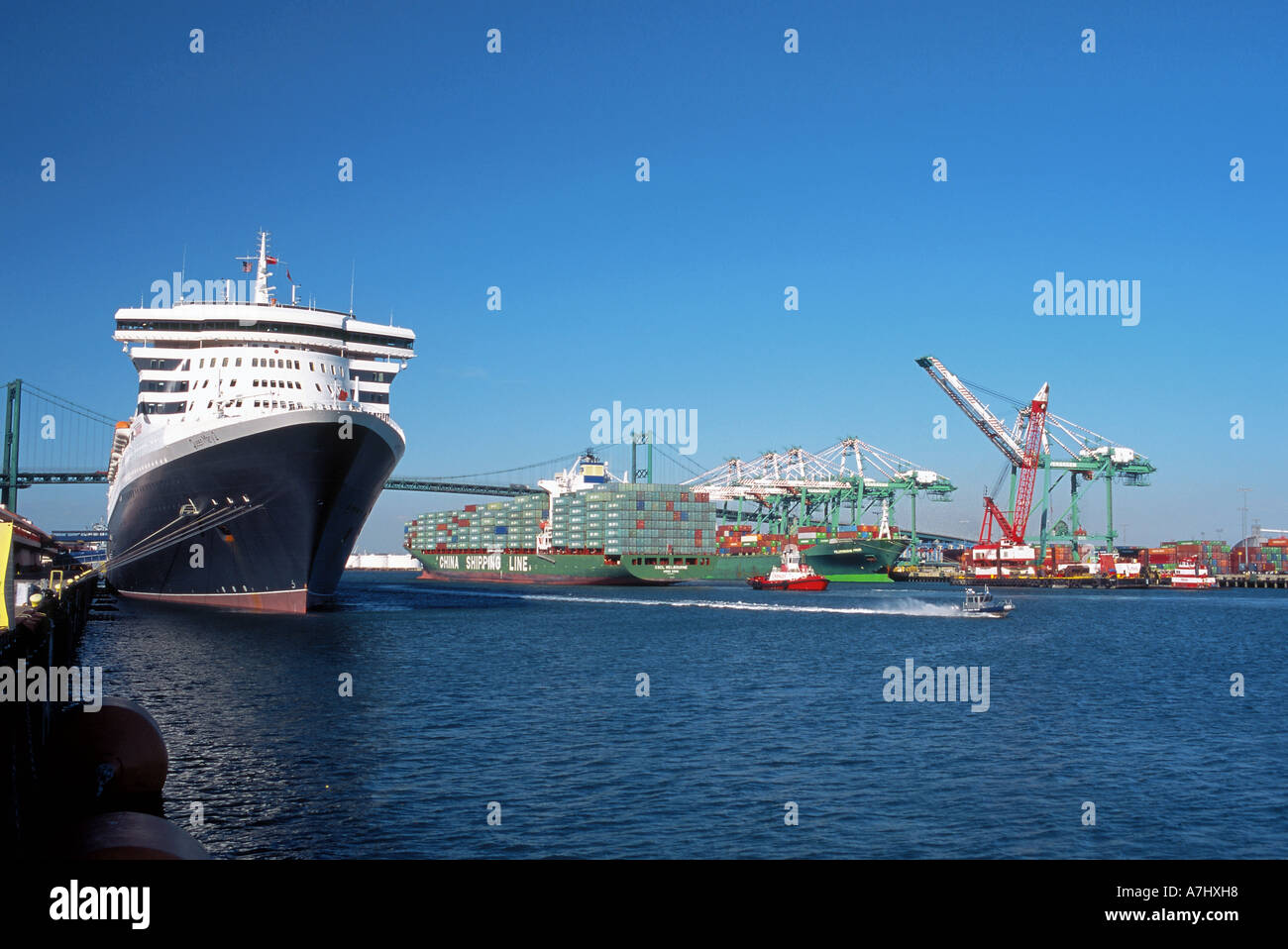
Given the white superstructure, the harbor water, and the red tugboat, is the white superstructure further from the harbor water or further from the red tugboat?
the red tugboat

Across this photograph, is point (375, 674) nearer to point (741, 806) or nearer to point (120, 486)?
point (741, 806)

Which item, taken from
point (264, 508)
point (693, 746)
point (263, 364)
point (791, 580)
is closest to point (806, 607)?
point (791, 580)

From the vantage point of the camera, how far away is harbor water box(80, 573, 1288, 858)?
15688 millimetres

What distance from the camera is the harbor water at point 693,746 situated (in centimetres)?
1569

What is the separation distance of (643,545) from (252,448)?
10189 cm

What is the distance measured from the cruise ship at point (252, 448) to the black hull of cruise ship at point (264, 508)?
0.22 feet

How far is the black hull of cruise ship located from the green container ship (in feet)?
290

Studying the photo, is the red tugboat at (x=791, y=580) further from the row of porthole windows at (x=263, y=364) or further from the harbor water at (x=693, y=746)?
the row of porthole windows at (x=263, y=364)

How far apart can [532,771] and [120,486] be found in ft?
147

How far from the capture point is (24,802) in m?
15.9

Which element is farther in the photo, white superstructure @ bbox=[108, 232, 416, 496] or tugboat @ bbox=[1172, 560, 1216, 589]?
tugboat @ bbox=[1172, 560, 1216, 589]

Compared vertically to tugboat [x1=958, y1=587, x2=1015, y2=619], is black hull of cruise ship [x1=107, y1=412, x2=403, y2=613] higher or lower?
higher

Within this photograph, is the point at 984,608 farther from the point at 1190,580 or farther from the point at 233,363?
the point at 1190,580

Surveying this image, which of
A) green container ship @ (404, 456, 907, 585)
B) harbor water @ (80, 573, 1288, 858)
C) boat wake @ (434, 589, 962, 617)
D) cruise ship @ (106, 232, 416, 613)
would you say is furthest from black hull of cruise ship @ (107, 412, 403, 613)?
green container ship @ (404, 456, 907, 585)
